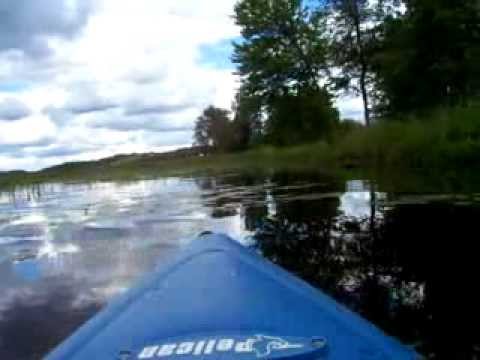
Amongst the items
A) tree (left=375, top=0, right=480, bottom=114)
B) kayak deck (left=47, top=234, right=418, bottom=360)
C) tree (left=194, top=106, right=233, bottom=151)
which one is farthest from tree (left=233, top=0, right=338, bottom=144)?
kayak deck (left=47, top=234, right=418, bottom=360)

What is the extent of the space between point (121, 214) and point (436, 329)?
942 centimetres

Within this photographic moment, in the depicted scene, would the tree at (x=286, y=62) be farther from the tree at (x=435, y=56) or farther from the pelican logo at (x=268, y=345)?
the pelican logo at (x=268, y=345)

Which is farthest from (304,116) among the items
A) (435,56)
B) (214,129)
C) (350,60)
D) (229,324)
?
(229,324)

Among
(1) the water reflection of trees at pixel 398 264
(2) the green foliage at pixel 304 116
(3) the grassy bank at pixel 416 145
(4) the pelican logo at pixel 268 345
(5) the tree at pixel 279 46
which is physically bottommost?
(1) the water reflection of trees at pixel 398 264

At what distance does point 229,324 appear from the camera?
265cm

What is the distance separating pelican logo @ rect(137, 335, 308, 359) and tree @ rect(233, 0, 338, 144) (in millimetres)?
36071

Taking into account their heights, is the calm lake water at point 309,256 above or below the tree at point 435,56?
below

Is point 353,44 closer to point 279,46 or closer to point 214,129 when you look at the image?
point 279,46

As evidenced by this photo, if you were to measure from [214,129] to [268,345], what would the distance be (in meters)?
64.7

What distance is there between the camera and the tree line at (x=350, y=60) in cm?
2022

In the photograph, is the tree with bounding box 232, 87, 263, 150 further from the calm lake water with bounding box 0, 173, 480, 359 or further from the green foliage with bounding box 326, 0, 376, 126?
the calm lake water with bounding box 0, 173, 480, 359

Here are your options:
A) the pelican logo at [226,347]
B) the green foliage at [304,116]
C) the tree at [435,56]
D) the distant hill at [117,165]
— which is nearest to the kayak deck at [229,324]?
the pelican logo at [226,347]

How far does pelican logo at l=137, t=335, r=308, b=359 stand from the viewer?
233 centimetres

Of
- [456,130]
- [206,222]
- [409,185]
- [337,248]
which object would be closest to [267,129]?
[456,130]
